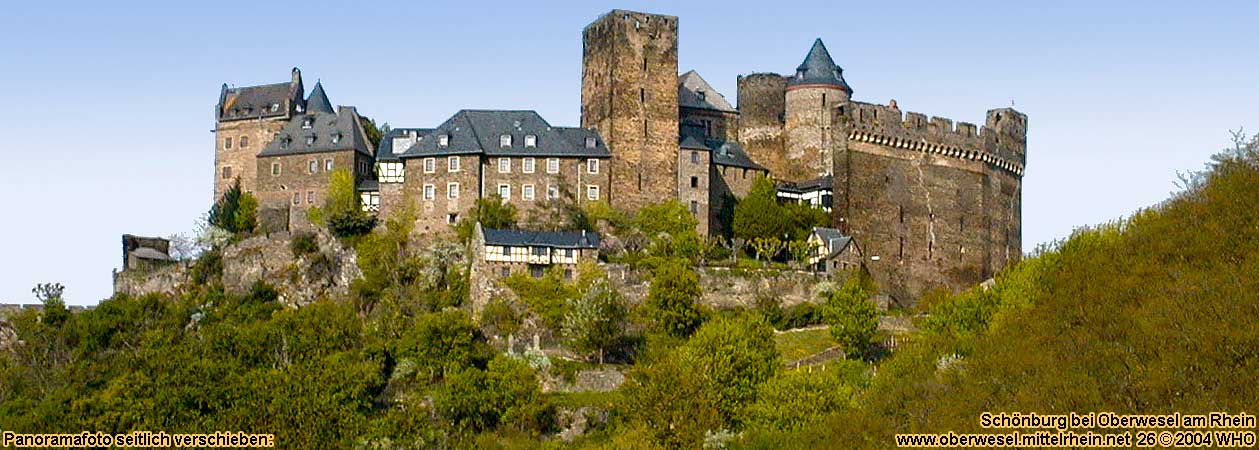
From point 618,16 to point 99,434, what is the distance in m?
25.3

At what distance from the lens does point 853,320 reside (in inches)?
2790

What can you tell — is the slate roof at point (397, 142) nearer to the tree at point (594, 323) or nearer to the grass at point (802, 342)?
the tree at point (594, 323)

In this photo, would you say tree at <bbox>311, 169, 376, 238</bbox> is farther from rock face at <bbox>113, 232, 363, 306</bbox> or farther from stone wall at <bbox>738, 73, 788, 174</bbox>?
stone wall at <bbox>738, 73, 788, 174</bbox>

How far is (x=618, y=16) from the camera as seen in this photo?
81.8 meters

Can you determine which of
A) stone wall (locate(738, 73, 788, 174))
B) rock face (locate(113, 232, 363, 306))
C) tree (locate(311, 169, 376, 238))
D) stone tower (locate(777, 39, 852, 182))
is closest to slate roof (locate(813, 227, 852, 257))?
stone tower (locate(777, 39, 852, 182))

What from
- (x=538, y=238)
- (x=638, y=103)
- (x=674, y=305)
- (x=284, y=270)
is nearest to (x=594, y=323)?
(x=674, y=305)

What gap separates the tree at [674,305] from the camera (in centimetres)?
7375

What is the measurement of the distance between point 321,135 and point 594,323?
1783 centimetres

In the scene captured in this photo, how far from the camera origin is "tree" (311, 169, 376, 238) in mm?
79500

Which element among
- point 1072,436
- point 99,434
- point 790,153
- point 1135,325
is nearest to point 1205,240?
point 1135,325

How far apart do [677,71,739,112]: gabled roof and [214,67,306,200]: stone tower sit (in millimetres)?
15457

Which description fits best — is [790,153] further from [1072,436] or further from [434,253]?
[1072,436]

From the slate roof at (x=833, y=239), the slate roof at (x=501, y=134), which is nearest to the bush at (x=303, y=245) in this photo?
the slate roof at (x=501, y=134)

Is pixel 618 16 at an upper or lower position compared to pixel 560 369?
upper
